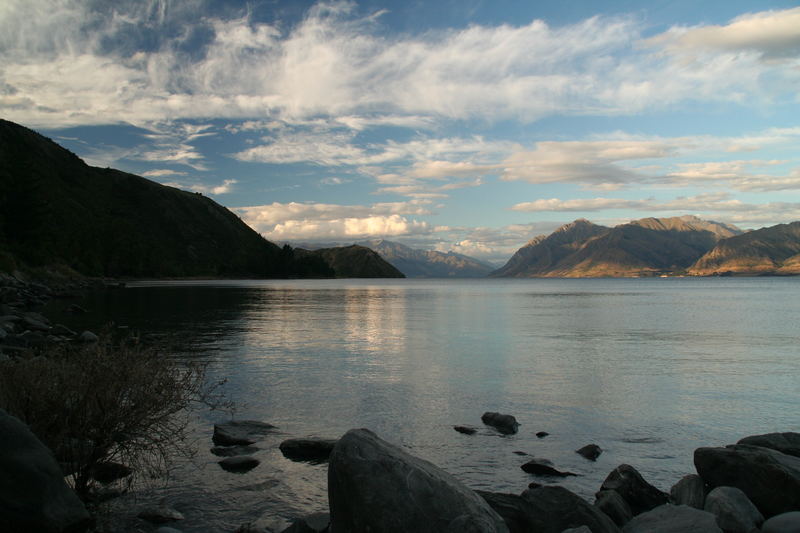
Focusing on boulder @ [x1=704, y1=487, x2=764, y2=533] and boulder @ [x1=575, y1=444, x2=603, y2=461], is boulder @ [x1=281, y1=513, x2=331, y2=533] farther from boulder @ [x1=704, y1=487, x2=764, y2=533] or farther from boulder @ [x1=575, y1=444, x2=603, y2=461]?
boulder @ [x1=575, y1=444, x2=603, y2=461]

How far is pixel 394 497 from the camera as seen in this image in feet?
27.2

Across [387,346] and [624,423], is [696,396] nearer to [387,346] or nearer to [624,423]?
[624,423]

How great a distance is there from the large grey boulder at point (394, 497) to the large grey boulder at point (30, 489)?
4.58 metres

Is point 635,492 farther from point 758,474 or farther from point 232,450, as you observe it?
point 232,450

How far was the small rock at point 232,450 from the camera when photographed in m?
15.4

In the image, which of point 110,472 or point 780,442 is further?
point 780,442

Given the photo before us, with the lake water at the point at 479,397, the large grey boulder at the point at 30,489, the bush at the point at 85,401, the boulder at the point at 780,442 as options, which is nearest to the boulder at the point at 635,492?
the lake water at the point at 479,397

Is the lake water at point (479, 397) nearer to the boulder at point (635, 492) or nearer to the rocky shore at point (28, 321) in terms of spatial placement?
the boulder at point (635, 492)

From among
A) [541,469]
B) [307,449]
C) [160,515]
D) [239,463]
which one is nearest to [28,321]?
[239,463]

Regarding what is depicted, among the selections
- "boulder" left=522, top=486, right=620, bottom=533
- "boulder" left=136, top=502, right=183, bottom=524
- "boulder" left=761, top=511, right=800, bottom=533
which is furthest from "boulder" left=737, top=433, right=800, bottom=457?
"boulder" left=136, top=502, right=183, bottom=524

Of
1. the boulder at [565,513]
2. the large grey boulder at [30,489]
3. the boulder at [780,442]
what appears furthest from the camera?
the boulder at [780,442]

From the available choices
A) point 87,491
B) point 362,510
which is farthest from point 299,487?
point 362,510

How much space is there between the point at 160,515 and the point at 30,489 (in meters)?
3.18

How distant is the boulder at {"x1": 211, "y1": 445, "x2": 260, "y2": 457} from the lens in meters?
15.4
